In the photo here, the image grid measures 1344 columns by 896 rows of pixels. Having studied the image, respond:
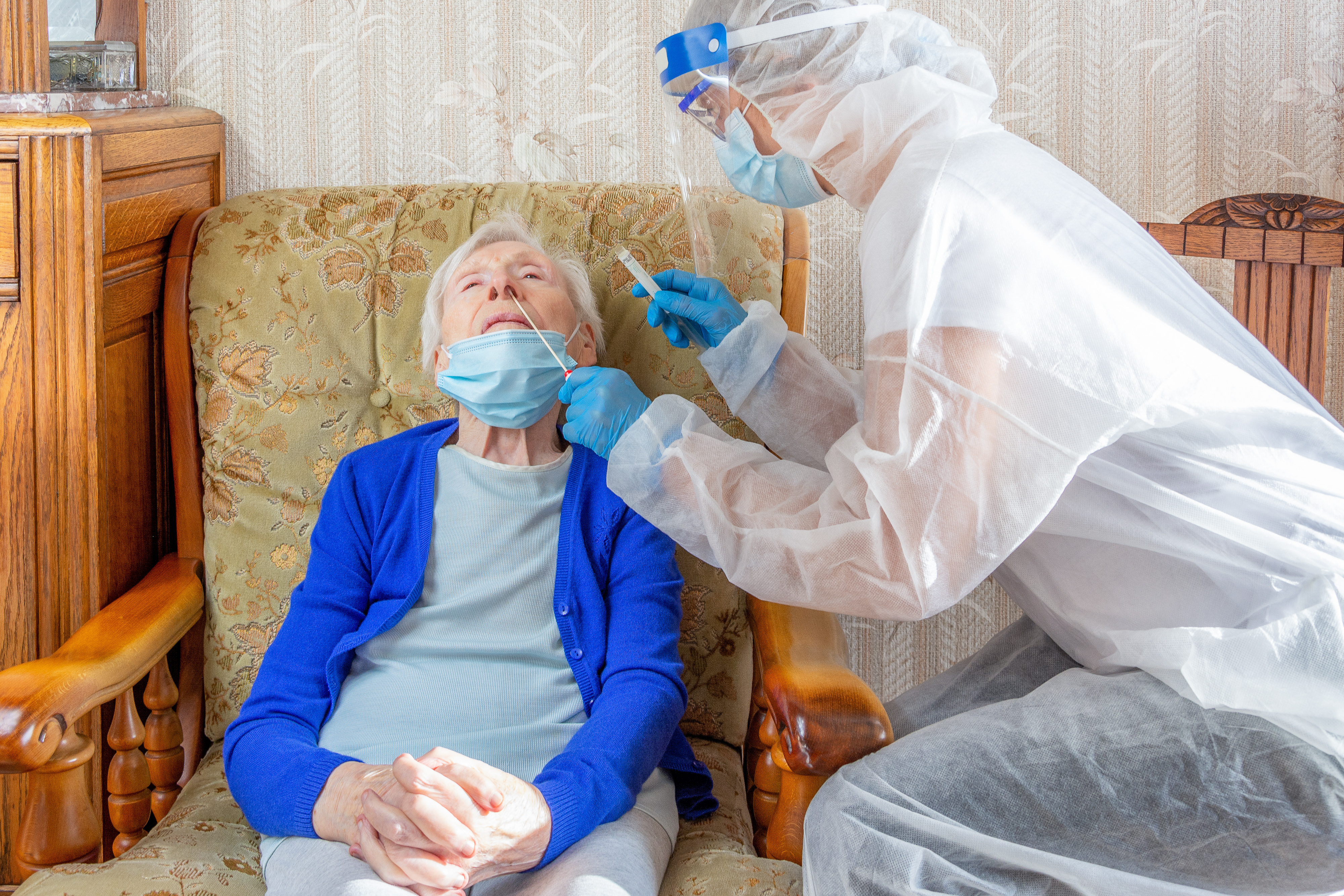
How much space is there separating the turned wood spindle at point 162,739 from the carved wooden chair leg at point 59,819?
0.28 metres

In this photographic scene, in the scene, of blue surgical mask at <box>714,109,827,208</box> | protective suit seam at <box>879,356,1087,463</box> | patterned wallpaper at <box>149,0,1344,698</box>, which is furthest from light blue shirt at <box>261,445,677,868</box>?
patterned wallpaper at <box>149,0,1344,698</box>

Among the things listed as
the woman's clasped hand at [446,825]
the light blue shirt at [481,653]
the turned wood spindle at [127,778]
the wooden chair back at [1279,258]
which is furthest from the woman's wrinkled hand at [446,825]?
the wooden chair back at [1279,258]

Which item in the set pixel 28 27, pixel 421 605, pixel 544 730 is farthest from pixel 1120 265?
pixel 28 27

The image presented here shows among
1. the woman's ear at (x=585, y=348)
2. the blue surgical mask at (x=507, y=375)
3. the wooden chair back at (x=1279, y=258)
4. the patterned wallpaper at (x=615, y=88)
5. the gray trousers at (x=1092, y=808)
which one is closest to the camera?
the gray trousers at (x=1092, y=808)

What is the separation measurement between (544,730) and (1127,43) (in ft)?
5.18

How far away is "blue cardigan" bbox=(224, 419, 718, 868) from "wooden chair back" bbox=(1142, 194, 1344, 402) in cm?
106

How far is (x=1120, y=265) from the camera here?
1.06 m

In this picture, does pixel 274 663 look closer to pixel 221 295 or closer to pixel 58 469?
pixel 58 469

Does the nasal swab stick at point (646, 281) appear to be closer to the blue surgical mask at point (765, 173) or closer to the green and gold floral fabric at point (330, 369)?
the green and gold floral fabric at point (330, 369)

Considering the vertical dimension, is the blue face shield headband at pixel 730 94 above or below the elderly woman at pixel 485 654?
above

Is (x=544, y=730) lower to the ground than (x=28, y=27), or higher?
lower

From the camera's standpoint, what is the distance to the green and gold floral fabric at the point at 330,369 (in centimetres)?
152

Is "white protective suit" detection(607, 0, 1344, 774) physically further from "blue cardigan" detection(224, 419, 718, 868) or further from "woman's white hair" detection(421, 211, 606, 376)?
"woman's white hair" detection(421, 211, 606, 376)

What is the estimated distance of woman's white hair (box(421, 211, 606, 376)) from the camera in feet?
4.81
